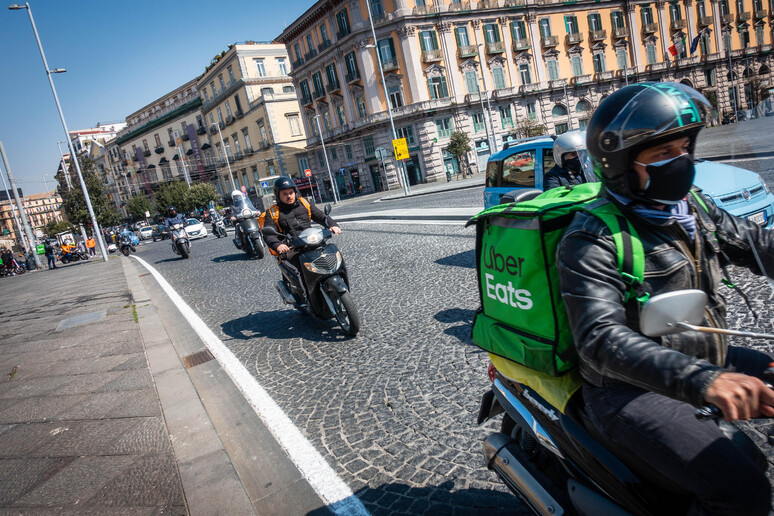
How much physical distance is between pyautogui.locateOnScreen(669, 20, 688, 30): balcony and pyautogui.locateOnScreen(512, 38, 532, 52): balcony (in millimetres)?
17290

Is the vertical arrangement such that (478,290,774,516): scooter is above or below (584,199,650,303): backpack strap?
below

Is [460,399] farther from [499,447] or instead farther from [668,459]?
[668,459]

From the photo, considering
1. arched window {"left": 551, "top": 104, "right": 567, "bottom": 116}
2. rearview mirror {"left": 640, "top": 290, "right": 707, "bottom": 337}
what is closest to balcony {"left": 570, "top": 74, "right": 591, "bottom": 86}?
arched window {"left": 551, "top": 104, "right": 567, "bottom": 116}

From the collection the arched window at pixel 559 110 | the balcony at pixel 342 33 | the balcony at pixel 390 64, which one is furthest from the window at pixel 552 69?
the balcony at pixel 342 33

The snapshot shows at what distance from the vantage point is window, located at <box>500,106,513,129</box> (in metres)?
42.5

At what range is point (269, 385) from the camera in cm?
398

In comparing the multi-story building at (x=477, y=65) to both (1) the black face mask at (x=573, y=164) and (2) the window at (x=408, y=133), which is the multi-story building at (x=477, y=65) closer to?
(2) the window at (x=408, y=133)

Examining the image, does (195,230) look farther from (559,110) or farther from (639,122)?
(559,110)

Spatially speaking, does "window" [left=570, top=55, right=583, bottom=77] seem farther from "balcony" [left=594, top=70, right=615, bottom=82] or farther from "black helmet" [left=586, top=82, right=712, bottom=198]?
"black helmet" [left=586, top=82, right=712, bottom=198]

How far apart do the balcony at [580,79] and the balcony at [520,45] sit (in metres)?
5.92

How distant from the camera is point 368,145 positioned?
140 ft

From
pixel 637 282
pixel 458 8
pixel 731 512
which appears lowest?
pixel 731 512

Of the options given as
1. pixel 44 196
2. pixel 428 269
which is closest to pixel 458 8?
pixel 428 269

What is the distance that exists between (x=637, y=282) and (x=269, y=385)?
330 cm
